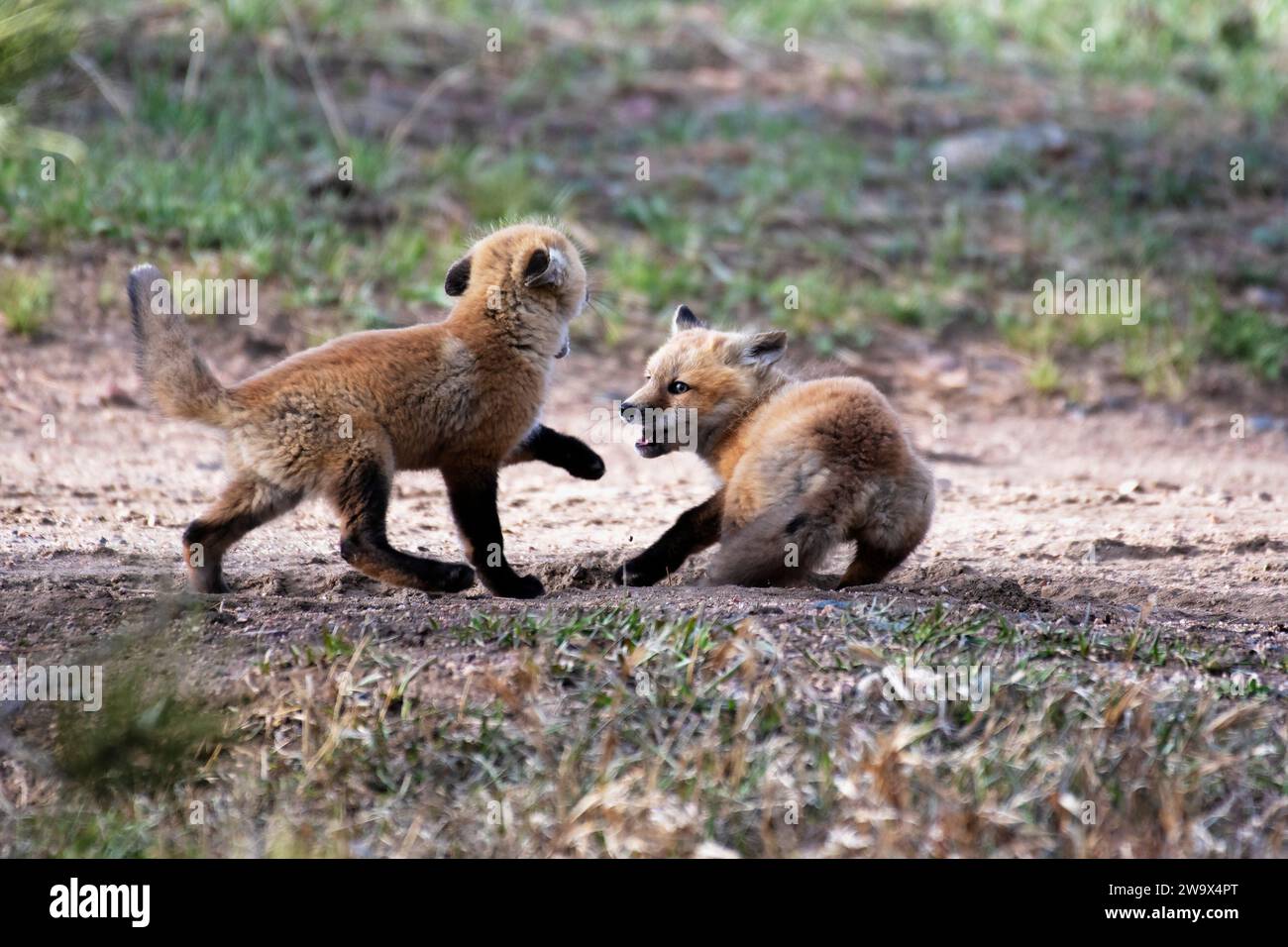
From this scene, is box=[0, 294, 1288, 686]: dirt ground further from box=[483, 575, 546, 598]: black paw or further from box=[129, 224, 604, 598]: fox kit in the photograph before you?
box=[129, 224, 604, 598]: fox kit

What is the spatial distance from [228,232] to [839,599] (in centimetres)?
603

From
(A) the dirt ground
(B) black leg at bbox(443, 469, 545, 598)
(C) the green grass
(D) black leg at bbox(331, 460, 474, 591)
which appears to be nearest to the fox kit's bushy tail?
(D) black leg at bbox(331, 460, 474, 591)

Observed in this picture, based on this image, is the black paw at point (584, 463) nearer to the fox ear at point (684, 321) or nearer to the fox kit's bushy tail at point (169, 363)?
the fox ear at point (684, 321)

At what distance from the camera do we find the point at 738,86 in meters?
13.6

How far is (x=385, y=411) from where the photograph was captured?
5391 millimetres

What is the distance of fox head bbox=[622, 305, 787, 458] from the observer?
19.9 ft

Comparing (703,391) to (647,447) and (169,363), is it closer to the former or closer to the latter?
(647,447)

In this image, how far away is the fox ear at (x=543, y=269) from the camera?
5.84 meters

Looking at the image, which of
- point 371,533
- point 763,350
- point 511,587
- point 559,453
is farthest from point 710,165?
point 371,533

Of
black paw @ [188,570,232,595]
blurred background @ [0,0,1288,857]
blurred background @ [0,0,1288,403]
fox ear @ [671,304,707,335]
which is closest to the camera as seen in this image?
blurred background @ [0,0,1288,857]

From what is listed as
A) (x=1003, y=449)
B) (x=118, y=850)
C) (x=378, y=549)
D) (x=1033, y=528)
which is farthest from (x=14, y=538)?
(x=1003, y=449)

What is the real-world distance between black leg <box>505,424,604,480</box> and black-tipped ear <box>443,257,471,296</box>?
2.16 ft

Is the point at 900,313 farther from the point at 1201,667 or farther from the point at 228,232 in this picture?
the point at 1201,667

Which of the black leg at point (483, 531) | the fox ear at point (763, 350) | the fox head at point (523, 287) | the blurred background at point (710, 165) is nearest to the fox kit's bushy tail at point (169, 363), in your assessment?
the black leg at point (483, 531)
